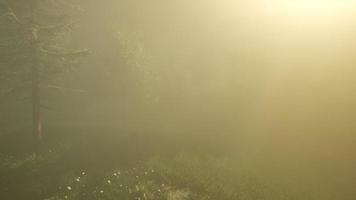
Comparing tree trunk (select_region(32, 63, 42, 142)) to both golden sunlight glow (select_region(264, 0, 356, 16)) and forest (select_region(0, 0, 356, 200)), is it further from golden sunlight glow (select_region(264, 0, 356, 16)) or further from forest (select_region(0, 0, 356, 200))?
golden sunlight glow (select_region(264, 0, 356, 16))

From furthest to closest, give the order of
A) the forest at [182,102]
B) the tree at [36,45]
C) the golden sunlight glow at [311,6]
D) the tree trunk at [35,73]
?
the golden sunlight glow at [311,6] < the tree at [36,45] < the tree trunk at [35,73] < the forest at [182,102]

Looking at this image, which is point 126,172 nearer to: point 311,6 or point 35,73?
point 35,73

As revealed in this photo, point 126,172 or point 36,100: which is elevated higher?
point 36,100

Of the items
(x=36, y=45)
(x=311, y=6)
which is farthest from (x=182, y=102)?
(x=311, y=6)

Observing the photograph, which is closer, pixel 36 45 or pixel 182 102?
pixel 36 45

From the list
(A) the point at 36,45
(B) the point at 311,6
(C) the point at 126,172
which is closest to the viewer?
(C) the point at 126,172

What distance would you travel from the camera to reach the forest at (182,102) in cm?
2339

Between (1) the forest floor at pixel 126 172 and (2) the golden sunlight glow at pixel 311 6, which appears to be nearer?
(1) the forest floor at pixel 126 172

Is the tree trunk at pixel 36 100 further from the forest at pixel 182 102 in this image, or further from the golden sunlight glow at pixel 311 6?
the golden sunlight glow at pixel 311 6

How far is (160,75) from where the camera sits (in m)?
40.1

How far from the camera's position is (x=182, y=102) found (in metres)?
40.7

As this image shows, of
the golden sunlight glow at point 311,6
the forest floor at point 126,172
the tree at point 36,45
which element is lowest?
the forest floor at point 126,172

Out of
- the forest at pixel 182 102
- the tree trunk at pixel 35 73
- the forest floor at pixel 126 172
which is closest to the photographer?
the forest floor at pixel 126 172

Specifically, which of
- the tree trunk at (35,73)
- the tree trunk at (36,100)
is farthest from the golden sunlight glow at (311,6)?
the tree trunk at (36,100)
